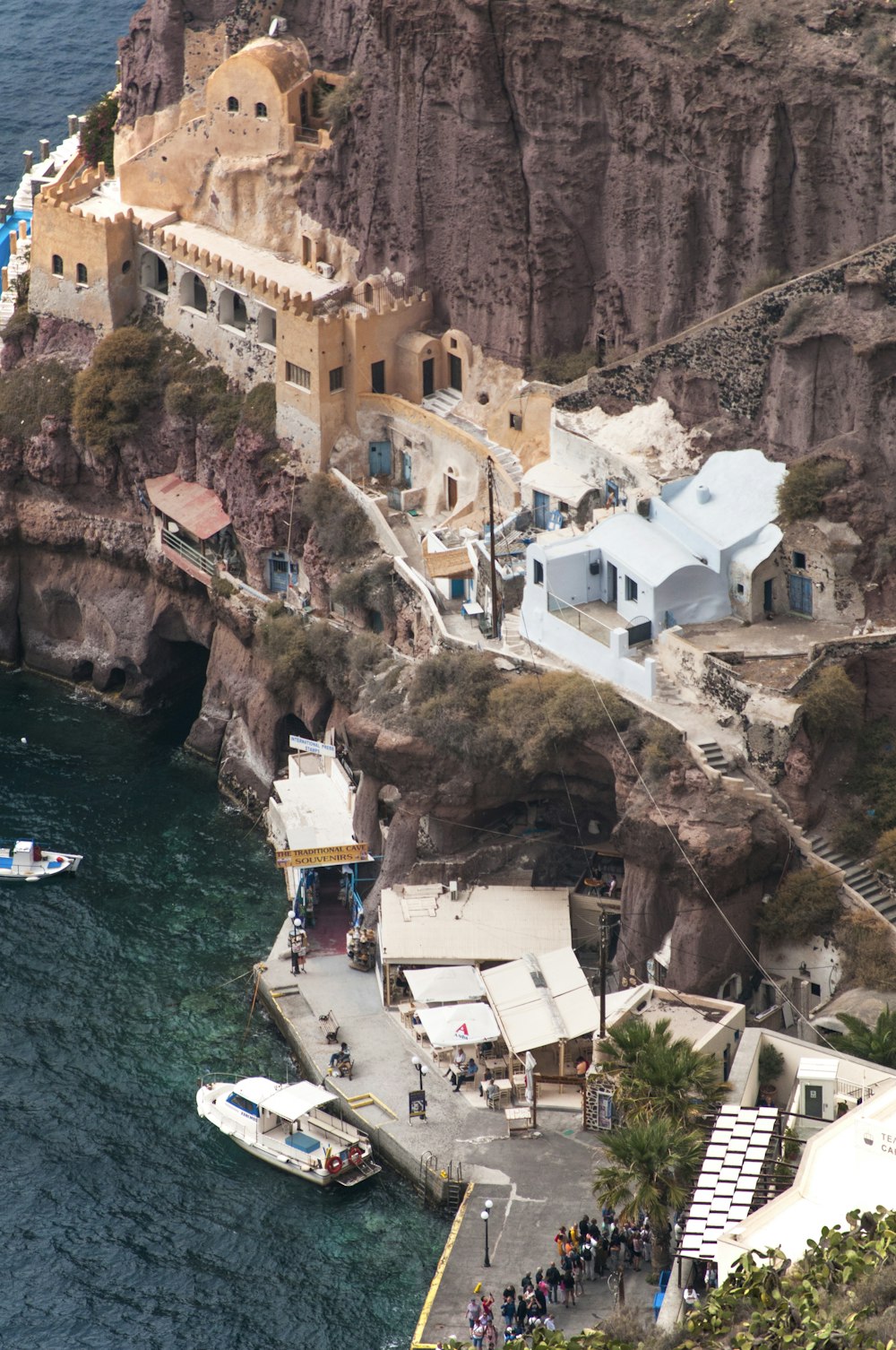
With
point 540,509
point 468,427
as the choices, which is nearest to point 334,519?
point 468,427

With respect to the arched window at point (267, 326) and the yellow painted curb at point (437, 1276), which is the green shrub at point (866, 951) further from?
the arched window at point (267, 326)

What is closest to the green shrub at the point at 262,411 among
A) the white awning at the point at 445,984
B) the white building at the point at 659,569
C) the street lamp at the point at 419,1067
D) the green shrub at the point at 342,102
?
the green shrub at the point at 342,102

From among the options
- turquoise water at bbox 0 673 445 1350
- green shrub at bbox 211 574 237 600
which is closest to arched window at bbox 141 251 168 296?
green shrub at bbox 211 574 237 600

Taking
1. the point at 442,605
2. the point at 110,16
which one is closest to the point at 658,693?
the point at 442,605

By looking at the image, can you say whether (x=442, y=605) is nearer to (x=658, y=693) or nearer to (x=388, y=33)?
(x=658, y=693)

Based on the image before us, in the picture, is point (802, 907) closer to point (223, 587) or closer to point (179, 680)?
point (223, 587)

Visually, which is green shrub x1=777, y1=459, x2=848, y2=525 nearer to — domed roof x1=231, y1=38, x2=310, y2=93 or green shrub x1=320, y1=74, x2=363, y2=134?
green shrub x1=320, y1=74, x2=363, y2=134
